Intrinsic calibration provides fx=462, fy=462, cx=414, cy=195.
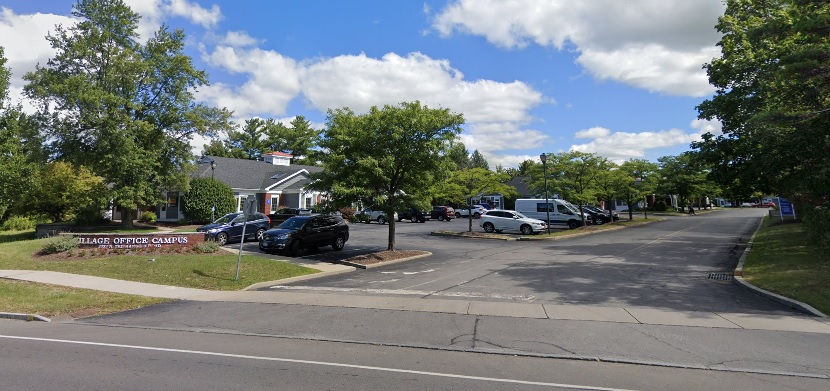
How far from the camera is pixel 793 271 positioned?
13.0 metres

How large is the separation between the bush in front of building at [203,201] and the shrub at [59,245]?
16.6 meters

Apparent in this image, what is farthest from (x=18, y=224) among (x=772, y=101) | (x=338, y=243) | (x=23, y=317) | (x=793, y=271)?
(x=772, y=101)

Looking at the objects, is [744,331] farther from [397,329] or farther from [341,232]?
[341,232]

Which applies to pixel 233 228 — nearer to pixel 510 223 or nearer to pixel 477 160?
pixel 510 223

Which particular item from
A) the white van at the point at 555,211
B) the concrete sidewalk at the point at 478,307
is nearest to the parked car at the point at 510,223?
the white van at the point at 555,211

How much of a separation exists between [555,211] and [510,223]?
6692 mm

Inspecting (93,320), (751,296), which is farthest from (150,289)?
(751,296)

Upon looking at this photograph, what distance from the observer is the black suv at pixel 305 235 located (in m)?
18.8

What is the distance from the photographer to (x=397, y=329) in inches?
315

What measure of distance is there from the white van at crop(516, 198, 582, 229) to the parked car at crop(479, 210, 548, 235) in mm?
4078

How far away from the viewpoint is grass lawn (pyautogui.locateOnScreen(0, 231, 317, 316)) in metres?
10.1

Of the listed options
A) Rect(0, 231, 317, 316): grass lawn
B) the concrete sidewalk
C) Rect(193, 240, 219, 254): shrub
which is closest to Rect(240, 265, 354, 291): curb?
the concrete sidewalk

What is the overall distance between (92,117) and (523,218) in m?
26.6

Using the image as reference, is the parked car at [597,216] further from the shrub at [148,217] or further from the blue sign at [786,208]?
the shrub at [148,217]
